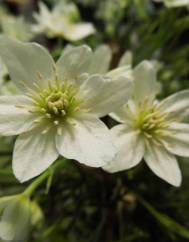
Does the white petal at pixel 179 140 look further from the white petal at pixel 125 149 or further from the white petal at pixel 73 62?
the white petal at pixel 73 62

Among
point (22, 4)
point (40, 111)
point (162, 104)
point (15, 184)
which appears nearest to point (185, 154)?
point (162, 104)

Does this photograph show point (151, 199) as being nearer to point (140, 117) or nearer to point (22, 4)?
point (140, 117)

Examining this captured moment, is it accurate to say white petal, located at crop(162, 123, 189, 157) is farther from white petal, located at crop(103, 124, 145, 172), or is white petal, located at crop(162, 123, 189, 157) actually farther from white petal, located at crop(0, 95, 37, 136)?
white petal, located at crop(0, 95, 37, 136)

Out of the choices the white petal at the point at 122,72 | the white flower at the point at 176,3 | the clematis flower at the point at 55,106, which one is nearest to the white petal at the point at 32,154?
the clematis flower at the point at 55,106

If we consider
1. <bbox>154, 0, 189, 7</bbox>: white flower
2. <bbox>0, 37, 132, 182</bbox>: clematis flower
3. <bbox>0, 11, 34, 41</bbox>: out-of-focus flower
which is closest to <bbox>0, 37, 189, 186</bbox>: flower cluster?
<bbox>0, 37, 132, 182</bbox>: clematis flower

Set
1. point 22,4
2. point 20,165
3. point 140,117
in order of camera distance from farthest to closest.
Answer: point 22,4, point 140,117, point 20,165

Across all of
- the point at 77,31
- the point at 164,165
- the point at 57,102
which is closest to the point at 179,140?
the point at 164,165

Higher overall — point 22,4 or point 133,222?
point 22,4
